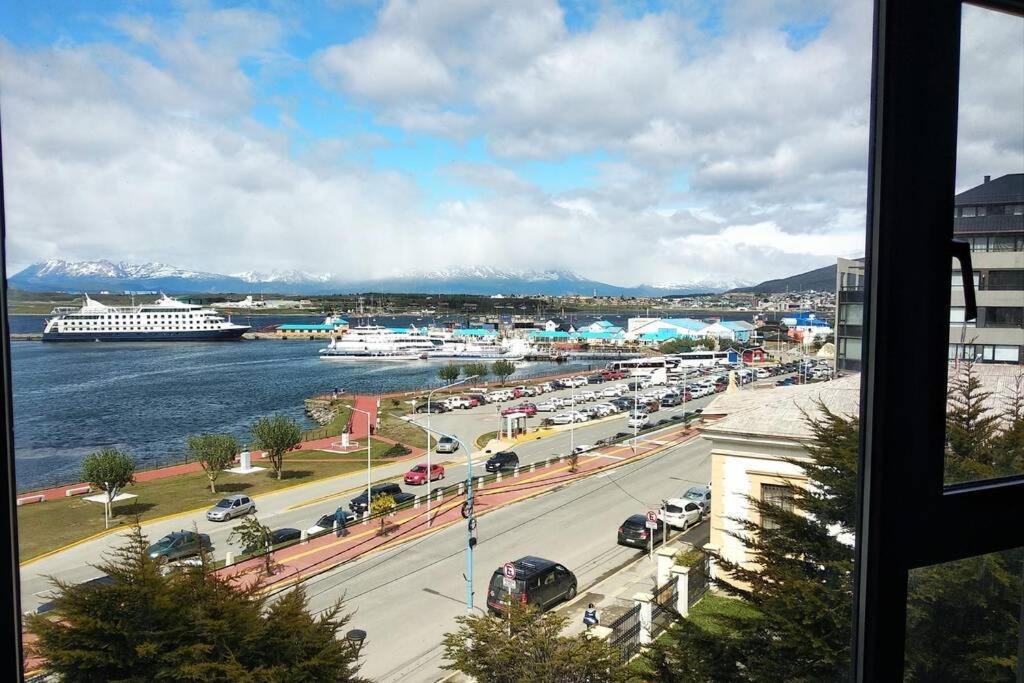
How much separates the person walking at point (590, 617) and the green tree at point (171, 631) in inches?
25.6

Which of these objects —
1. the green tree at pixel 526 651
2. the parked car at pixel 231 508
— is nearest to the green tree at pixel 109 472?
the parked car at pixel 231 508

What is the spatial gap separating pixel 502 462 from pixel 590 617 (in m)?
0.44

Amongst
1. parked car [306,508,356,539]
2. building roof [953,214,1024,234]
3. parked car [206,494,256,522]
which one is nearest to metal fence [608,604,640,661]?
parked car [306,508,356,539]

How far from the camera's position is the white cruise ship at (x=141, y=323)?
3.03 feet

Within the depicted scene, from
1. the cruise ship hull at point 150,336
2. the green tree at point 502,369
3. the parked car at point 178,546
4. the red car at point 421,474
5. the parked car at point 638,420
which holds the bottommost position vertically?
the red car at point 421,474

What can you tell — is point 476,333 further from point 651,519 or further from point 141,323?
point 141,323

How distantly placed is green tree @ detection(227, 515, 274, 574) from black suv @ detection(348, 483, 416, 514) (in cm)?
23

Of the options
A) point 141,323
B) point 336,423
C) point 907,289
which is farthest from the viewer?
point 336,423

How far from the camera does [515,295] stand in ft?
5.57

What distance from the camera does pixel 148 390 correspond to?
1.06 metres

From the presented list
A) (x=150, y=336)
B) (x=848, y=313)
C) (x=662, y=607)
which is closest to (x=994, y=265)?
(x=848, y=313)

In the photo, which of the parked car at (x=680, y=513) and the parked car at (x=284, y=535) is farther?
the parked car at (x=680, y=513)

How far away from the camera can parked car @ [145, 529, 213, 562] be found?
928 mm

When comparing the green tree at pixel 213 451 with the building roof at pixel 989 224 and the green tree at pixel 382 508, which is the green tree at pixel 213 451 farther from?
the building roof at pixel 989 224
